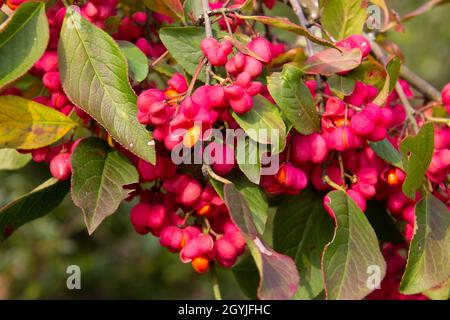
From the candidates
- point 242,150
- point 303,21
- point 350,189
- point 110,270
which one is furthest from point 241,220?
point 110,270

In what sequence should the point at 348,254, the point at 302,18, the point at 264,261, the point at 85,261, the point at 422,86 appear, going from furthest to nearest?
the point at 85,261
the point at 422,86
the point at 302,18
the point at 348,254
the point at 264,261

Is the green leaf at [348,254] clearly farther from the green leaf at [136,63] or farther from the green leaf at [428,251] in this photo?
the green leaf at [136,63]

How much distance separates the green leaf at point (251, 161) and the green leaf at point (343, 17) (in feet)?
0.80

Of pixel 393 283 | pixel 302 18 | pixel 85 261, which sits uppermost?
pixel 302 18

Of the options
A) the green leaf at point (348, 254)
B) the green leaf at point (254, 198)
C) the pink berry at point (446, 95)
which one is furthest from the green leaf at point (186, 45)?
the pink berry at point (446, 95)

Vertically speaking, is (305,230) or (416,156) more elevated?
(416,156)

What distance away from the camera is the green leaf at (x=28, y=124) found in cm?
79

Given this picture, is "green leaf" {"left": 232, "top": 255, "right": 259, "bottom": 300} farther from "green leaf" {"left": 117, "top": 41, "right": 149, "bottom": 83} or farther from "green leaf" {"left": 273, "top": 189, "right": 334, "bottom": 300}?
"green leaf" {"left": 117, "top": 41, "right": 149, "bottom": 83}

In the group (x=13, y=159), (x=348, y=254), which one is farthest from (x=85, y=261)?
(x=348, y=254)

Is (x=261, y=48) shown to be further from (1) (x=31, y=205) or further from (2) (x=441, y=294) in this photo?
(2) (x=441, y=294)

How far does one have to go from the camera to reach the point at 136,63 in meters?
0.81

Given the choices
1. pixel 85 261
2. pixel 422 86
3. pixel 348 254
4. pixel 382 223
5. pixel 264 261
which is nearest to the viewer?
pixel 264 261

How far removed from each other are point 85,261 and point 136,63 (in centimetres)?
171

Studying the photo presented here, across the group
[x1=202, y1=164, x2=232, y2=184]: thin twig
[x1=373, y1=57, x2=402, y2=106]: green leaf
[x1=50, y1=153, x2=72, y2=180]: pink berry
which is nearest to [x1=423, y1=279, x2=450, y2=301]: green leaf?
[x1=373, y1=57, x2=402, y2=106]: green leaf
